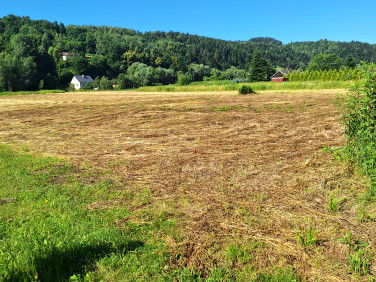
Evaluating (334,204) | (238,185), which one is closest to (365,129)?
(334,204)

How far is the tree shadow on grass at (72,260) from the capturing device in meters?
2.35

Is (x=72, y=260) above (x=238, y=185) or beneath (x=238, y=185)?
beneath

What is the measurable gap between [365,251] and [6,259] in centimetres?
347

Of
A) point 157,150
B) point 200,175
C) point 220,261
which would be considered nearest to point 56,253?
point 220,261

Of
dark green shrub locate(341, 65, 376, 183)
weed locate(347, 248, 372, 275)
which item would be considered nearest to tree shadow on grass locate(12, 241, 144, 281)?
weed locate(347, 248, 372, 275)

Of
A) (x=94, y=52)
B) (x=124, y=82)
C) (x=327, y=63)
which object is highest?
(x=94, y=52)

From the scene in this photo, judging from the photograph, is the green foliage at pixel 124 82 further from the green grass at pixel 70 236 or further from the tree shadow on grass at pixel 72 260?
the tree shadow on grass at pixel 72 260

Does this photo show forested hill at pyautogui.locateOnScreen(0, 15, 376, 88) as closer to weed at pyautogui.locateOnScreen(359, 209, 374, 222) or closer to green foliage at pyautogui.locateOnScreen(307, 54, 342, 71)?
green foliage at pyautogui.locateOnScreen(307, 54, 342, 71)

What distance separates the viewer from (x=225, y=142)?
723 cm

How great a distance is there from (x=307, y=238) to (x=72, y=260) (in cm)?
242

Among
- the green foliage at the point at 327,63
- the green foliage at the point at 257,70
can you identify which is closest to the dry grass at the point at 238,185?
the green foliage at the point at 257,70

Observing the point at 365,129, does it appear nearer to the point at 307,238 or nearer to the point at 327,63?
the point at 307,238

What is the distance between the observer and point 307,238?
2805 millimetres

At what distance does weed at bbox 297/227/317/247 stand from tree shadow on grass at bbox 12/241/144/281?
1.69 metres
